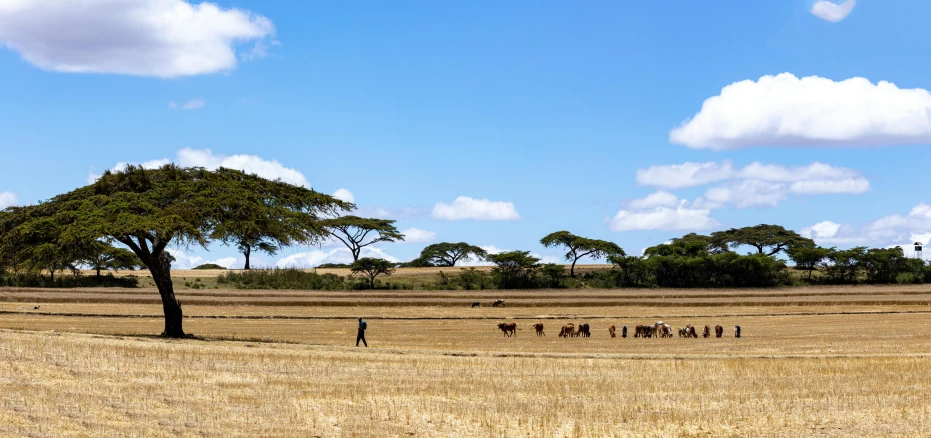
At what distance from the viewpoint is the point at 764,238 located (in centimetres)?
15838

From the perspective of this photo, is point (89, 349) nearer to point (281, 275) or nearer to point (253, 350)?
point (253, 350)

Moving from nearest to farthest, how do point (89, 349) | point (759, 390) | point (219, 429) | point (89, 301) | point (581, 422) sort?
1. point (219, 429)
2. point (581, 422)
3. point (759, 390)
4. point (89, 349)
5. point (89, 301)

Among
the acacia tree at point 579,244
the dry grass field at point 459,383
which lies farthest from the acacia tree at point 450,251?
the dry grass field at point 459,383

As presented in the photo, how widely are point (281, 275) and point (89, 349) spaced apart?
277ft

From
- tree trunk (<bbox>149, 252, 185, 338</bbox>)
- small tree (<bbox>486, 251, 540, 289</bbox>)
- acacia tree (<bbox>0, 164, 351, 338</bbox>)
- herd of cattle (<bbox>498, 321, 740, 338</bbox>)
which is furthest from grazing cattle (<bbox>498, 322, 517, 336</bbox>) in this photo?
small tree (<bbox>486, 251, 540, 289</bbox>)

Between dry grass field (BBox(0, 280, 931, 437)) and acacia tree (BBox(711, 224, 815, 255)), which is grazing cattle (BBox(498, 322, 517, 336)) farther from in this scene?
acacia tree (BBox(711, 224, 815, 255))

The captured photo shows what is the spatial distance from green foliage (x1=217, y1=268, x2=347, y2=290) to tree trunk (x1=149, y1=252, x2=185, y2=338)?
2464 inches

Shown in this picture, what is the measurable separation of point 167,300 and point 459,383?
22.2 metres

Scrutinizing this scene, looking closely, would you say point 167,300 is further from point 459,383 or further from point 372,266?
point 372,266

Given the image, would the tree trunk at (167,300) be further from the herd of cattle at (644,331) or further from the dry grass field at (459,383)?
the herd of cattle at (644,331)

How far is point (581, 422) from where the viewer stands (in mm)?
23000

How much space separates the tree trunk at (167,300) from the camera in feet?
146

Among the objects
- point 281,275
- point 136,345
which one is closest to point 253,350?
point 136,345

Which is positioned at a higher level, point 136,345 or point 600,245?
point 600,245
